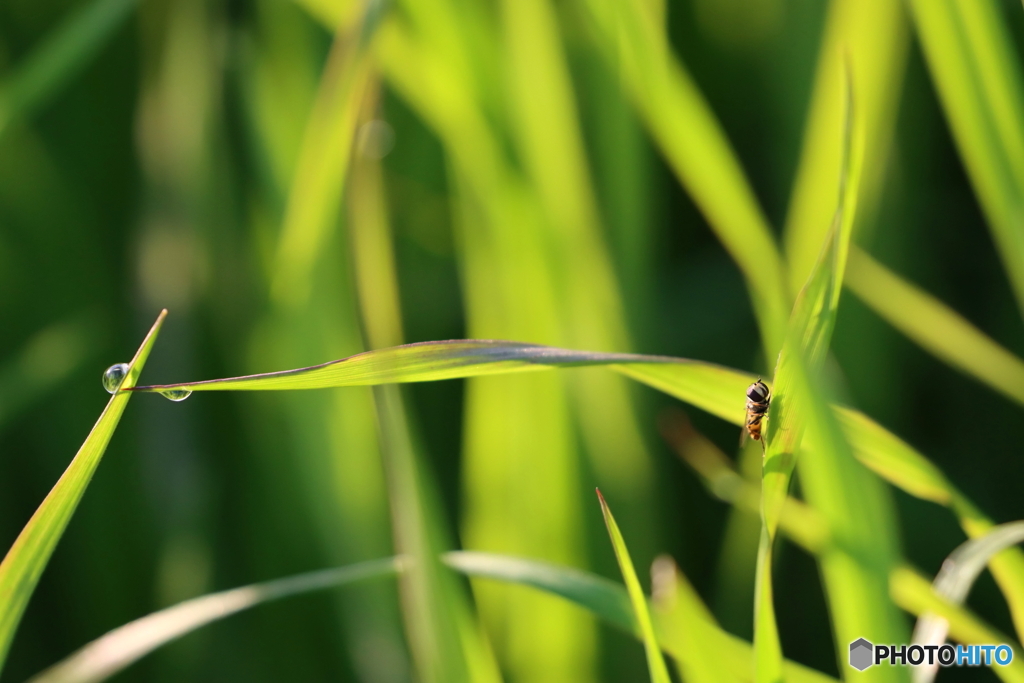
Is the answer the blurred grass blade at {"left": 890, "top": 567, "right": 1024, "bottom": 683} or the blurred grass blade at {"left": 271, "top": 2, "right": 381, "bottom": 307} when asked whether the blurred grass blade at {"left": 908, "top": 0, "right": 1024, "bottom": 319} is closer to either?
the blurred grass blade at {"left": 890, "top": 567, "right": 1024, "bottom": 683}

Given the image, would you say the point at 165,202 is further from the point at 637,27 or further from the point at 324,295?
the point at 637,27

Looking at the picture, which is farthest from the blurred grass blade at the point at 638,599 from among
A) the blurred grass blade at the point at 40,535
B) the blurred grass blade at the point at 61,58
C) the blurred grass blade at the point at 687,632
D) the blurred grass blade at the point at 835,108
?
the blurred grass blade at the point at 61,58

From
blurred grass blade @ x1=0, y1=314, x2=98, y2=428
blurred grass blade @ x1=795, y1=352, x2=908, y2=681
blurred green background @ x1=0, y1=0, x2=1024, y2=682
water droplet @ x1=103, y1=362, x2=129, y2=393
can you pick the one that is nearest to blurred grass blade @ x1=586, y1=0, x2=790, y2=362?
blurred green background @ x1=0, y1=0, x2=1024, y2=682

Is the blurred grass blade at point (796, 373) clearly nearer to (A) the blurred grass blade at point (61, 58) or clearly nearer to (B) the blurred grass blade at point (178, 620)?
(B) the blurred grass blade at point (178, 620)

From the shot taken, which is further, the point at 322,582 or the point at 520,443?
the point at 520,443

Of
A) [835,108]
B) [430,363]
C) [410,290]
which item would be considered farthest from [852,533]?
[410,290]

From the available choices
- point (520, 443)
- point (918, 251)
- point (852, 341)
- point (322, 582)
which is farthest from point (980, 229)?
point (322, 582)
